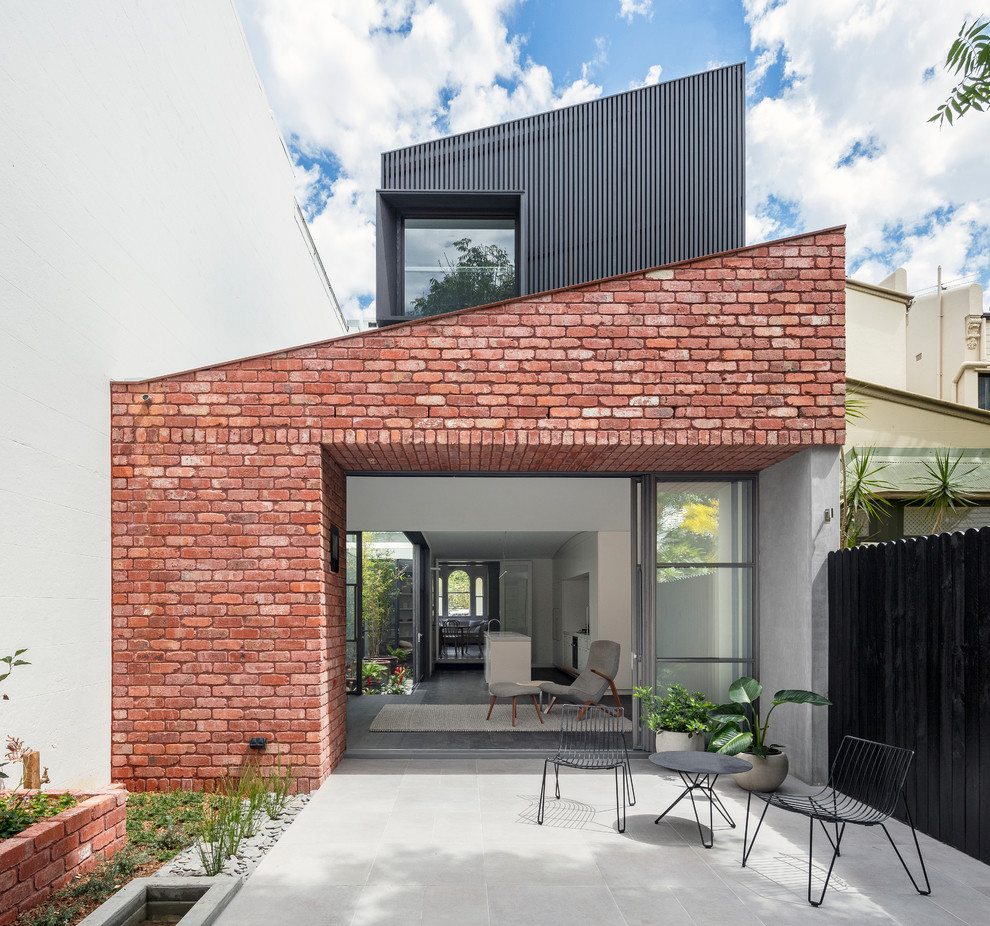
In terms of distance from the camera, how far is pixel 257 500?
5582mm

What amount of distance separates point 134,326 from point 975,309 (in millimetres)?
17407

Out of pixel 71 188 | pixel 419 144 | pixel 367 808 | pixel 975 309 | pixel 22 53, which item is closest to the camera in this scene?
pixel 22 53

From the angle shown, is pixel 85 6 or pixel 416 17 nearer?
pixel 85 6

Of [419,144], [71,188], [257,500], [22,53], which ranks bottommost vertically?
[257,500]

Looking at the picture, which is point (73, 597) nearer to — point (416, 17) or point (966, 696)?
point (966, 696)

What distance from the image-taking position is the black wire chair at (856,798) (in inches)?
151

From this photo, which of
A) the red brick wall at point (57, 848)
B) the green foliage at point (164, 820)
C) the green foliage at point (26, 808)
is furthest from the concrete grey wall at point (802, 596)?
the green foliage at point (26, 808)

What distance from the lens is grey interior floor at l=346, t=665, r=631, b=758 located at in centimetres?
708

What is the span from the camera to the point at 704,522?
22.1 ft

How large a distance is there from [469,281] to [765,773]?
298 inches

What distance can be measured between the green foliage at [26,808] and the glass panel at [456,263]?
26.1ft

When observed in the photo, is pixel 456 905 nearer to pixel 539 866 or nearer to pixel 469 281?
pixel 539 866

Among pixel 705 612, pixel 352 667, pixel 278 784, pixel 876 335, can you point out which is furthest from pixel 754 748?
pixel 876 335

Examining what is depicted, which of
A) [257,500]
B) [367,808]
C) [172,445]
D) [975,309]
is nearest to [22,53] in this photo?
[172,445]
